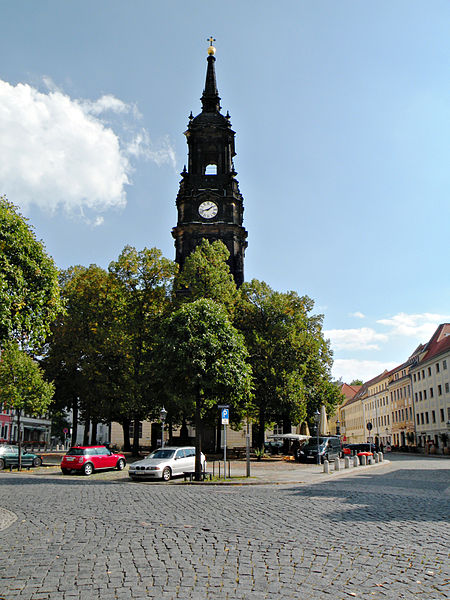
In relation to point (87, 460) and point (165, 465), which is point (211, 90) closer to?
point (87, 460)

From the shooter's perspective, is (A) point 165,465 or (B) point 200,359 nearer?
(B) point 200,359

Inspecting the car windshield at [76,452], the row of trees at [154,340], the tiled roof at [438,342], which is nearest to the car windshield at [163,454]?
the row of trees at [154,340]

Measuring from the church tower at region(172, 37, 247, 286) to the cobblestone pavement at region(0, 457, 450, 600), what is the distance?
4912cm

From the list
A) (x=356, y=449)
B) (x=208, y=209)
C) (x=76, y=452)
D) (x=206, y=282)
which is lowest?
(x=356, y=449)

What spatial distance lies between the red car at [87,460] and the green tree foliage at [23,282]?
1006cm

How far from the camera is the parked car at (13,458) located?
104 feet

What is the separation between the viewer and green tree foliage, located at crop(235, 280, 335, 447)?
3962cm

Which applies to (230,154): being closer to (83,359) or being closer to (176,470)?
(83,359)

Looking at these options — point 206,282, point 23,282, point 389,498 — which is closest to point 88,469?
point 23,282

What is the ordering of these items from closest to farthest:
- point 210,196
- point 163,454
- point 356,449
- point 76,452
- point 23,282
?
point 23,282 < point 163,454 < point 76,452 < point 356,449 < point 210,196

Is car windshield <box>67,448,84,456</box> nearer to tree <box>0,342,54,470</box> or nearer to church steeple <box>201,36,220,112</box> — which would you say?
tree <box>0,342,54,470</box>

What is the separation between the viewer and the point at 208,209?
64188 mm

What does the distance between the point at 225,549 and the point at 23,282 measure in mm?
11991

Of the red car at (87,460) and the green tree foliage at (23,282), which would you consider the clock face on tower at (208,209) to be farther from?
the green tree foliage at (23,282)
